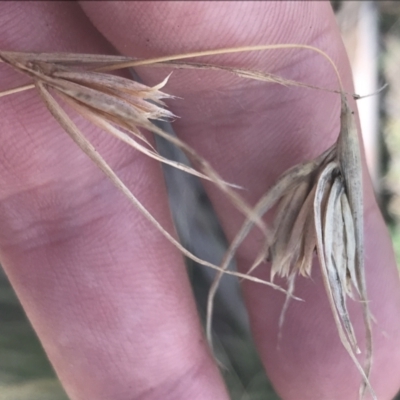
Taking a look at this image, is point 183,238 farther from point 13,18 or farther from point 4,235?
point 13,18

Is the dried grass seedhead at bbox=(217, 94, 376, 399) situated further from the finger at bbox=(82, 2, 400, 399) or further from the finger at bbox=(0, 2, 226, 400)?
the finger at bbox=(0, 2, 226, 400)

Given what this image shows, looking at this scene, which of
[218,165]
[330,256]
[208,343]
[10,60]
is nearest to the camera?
[10,60]

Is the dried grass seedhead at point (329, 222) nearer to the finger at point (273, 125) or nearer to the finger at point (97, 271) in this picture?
the finger at point (273, 125)

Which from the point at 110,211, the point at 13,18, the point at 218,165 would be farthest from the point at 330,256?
the point at 13,18

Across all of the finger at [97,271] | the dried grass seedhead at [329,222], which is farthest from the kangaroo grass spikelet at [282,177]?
the finger at [97,271]

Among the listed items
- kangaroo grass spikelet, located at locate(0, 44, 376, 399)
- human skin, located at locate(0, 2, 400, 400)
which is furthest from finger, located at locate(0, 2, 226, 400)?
kangaroo grass spikelet, located at locate(0, 44, 376, 399)
